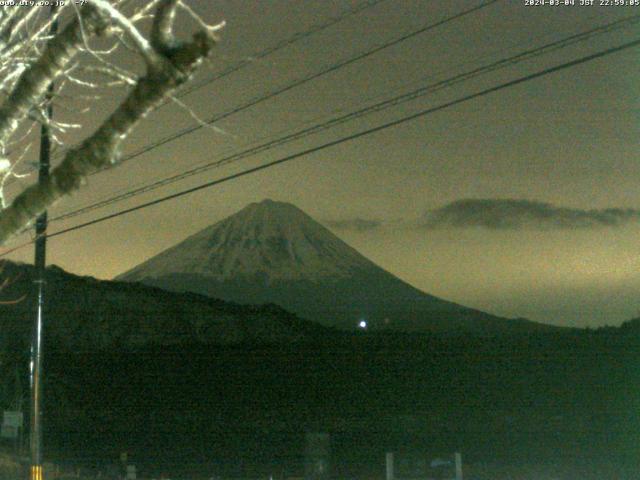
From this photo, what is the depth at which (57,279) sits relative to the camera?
62.3 metres

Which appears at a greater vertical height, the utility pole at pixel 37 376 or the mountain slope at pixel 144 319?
the mountain slope at pixel 144 319

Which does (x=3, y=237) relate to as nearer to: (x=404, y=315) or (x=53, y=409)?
(x=53, y=409)

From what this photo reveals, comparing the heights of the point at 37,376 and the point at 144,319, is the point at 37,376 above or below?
below

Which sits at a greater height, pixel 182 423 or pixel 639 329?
pixel 639 329

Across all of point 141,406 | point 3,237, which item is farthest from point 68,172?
point 141,406

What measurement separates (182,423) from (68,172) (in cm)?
4809

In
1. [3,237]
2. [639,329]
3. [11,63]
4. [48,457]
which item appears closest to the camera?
[3,237]

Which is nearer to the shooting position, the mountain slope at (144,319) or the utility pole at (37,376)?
the utility pole at (37,376)

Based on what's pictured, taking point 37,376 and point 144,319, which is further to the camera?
point 144,319

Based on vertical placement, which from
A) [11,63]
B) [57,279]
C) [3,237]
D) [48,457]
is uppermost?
[57,279]

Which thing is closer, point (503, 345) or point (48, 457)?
point (48, 457)

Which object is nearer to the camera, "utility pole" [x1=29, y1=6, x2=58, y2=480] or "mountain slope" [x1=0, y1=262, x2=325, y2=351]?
"utility pole" [x1=29, y1=6, x2=58, y2=480]

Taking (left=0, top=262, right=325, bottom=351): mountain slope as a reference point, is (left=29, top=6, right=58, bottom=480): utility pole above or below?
below

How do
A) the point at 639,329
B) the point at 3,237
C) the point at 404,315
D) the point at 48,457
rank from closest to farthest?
the point at 3,237, the point at 48,457, the point at 639,329, the point at 404,315
